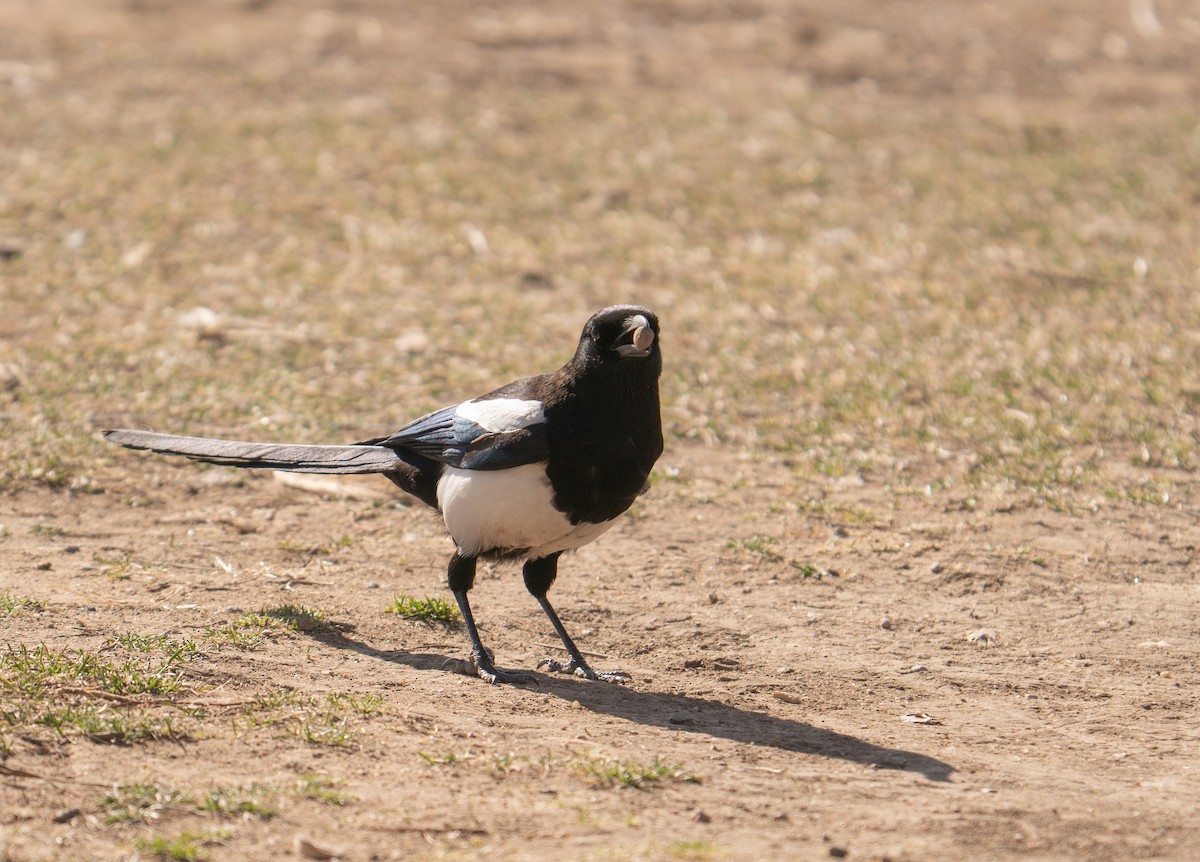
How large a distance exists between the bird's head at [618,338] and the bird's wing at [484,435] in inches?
10.9

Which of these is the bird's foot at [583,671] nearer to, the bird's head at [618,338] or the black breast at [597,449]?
the black breast at [597,449]

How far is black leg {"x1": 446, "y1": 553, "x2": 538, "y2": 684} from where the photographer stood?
15.8 feet

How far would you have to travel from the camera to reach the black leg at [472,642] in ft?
15.8

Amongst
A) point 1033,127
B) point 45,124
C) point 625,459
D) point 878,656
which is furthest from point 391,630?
point 1033,127

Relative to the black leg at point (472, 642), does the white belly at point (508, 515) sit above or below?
above

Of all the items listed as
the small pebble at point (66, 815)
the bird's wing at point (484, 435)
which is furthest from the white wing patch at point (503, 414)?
the small pebble at point (66, 815)

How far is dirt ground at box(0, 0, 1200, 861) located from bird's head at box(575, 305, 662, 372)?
1.09 meters

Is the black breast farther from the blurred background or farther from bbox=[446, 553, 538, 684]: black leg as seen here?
the blurred background

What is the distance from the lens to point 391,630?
5.17 meters

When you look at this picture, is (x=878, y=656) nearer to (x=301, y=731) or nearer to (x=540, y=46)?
(x=301, y=731)

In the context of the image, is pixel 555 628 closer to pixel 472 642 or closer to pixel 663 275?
pixel 472 642

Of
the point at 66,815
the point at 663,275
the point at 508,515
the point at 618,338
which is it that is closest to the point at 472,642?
the point at 508,515

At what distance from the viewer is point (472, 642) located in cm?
492

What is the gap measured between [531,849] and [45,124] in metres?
A: 9.73
